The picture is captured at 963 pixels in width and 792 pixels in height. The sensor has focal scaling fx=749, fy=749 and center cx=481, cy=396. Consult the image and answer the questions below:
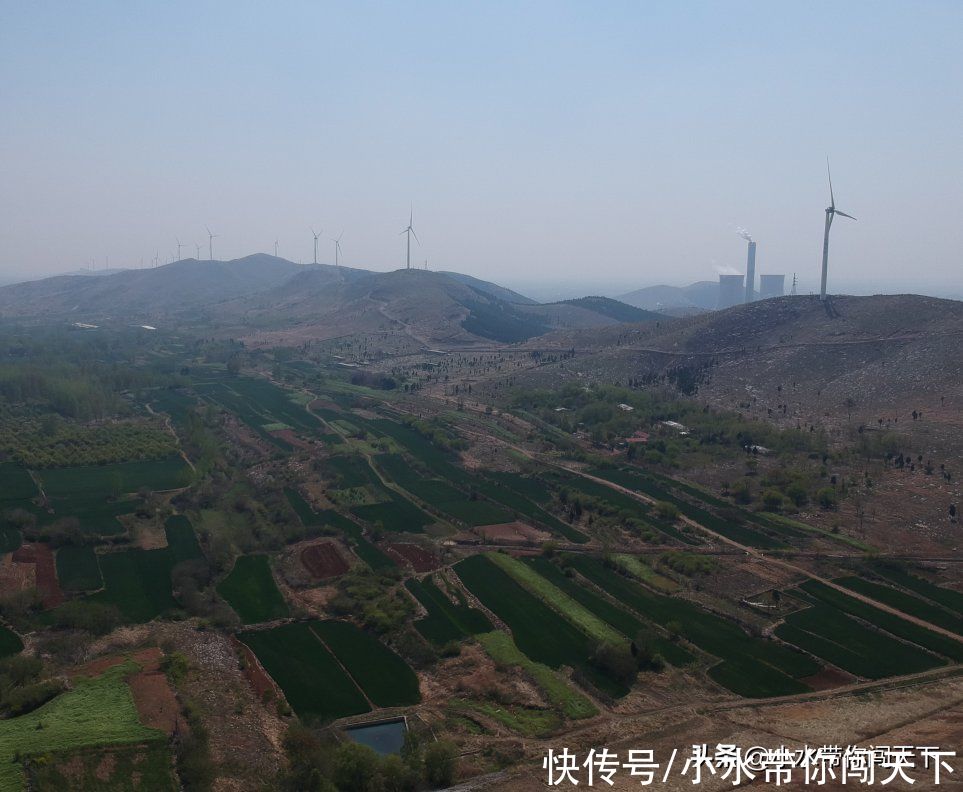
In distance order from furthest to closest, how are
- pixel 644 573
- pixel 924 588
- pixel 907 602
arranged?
pixel 644 573 < pixel 924 588 < pixel 907 602

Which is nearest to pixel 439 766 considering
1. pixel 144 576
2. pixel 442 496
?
pixel 144 576

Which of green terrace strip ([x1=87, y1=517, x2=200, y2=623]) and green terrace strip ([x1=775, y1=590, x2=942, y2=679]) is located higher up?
green terrace strip ([x1=87, y1=517, x2=200, y2=623])

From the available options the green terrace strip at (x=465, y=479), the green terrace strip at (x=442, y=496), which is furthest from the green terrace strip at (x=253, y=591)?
the green terrace strip at (x=465, y=479)

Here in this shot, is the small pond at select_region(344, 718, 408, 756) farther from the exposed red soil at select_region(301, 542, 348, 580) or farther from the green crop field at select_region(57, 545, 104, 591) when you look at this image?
the green crop field at select_region(57, 545, 104, 591)

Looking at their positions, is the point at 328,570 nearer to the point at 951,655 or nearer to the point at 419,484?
the point at 419,484

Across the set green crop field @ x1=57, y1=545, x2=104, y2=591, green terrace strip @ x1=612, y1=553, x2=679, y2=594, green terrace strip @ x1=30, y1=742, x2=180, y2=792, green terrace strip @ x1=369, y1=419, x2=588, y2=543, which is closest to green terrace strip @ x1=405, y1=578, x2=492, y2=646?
green terrace strip @ x1=612, y1=553, x2=679, y2=594

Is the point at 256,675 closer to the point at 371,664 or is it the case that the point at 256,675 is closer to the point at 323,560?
the point at 371,664

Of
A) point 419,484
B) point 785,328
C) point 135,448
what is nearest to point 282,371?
point 135,448
